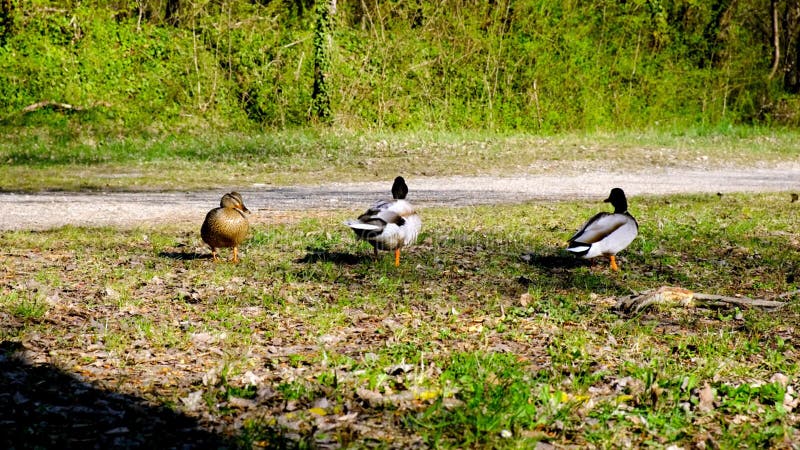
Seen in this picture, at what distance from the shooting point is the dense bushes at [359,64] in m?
20.9

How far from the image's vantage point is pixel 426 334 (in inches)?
220

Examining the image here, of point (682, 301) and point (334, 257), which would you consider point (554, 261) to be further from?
point (334, 257)

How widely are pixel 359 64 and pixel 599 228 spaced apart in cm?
1565

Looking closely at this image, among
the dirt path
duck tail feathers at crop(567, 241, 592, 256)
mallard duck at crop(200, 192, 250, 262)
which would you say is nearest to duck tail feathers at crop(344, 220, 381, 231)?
mallard duck at crop(200, 192, 250, 262)

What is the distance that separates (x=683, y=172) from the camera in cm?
1678

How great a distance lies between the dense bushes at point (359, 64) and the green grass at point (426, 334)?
12628mm

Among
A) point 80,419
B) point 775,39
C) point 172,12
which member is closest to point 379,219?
point 80,419

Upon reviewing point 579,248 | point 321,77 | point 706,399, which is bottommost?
point 706,399

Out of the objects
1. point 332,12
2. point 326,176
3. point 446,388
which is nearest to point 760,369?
point 446,388

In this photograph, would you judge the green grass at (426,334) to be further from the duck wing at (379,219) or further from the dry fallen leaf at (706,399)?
the duck wing at (379,219)

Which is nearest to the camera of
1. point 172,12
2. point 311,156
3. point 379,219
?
point 379,219

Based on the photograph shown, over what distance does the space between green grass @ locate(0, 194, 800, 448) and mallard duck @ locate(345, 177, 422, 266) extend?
11.5 inches

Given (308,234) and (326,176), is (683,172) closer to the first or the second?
(326,176)

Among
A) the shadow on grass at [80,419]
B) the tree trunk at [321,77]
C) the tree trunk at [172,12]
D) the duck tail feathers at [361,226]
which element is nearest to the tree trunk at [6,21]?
the tree trunk at [172,12]
